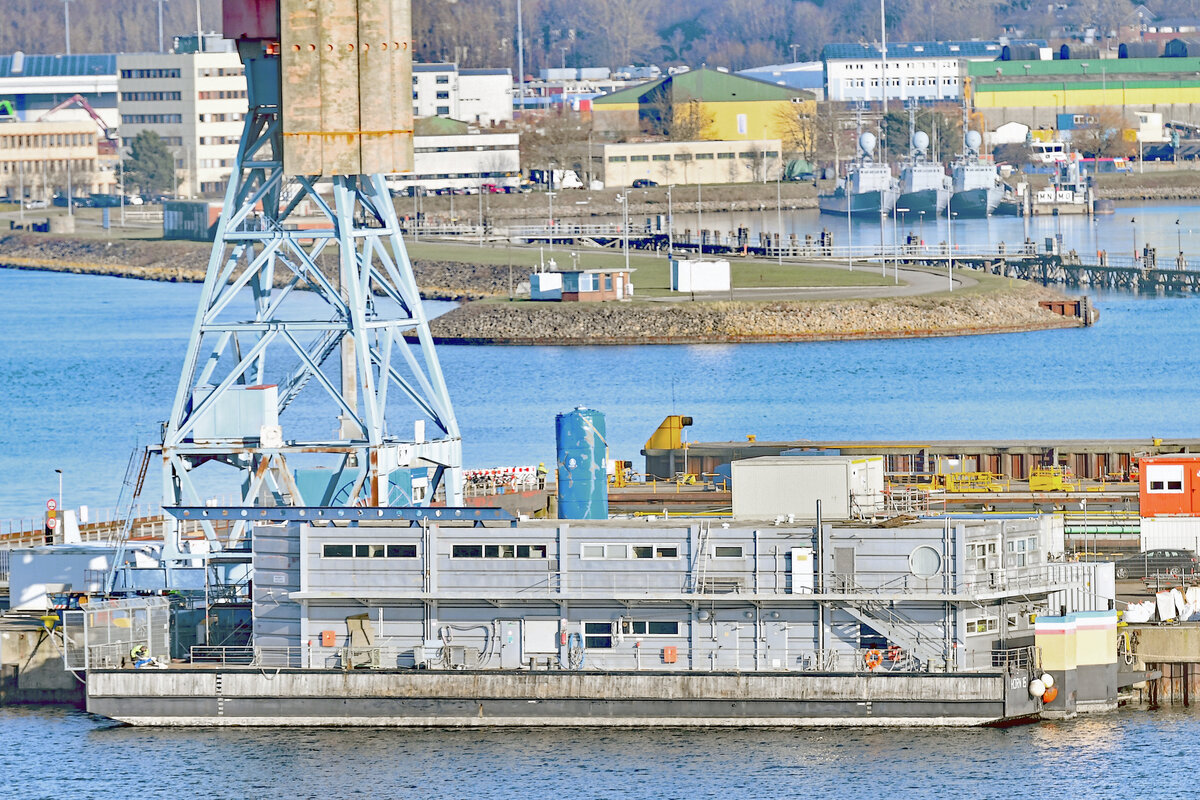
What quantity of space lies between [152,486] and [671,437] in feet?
55.0

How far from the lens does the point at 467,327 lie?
442ft

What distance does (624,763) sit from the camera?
137 ft

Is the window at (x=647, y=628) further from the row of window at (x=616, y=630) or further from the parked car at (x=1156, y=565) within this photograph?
the parked car at (x=1156, y=565)

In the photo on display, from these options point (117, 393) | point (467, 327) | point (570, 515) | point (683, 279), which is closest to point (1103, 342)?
point (683, 279)

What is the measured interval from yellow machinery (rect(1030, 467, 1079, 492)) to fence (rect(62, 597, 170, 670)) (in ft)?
80.1

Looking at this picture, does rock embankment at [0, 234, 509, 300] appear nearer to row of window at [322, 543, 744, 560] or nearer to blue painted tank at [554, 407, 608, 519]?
blue painted tank at [554, 407, 608, 519]

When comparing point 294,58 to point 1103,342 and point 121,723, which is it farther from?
point 1103,342

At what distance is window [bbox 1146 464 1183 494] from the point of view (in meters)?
54.0

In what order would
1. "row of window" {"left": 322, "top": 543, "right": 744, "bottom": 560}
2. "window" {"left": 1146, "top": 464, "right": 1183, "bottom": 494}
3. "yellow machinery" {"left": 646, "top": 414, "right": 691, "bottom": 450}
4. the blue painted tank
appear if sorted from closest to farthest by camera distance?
1. "row of window" {"left": 322, "top": 543, "right": 744, "bottom": 560}
2. the blue painted tank
3. "window" {"left": 1146, "top": 464, "right": 1183, "bottom": 494}
4. "yellow machinery" {"left": 646, "top": 414, "right": 691, "bottom": 450}

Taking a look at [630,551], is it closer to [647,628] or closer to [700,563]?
[700,563]

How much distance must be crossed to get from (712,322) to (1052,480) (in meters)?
69.5

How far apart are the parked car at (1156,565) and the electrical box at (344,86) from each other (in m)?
16.4

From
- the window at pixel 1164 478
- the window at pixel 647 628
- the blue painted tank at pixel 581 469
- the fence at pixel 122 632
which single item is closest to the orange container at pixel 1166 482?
the window at pixel 1164 478

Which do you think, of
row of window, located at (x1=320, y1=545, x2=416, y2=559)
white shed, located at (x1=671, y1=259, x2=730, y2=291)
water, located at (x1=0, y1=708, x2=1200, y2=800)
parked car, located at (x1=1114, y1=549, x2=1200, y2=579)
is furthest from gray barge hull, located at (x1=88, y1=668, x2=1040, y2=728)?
white shed, located at (x1=671, y1=259, x2=730, y2=291)
